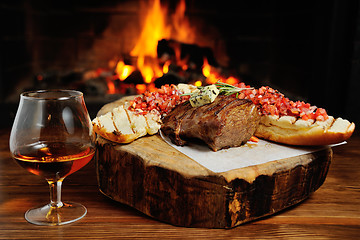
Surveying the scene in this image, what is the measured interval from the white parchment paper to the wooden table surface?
216mm

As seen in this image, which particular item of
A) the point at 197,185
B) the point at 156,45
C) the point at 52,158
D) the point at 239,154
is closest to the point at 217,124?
the point at 239,154

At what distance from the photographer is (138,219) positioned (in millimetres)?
1412

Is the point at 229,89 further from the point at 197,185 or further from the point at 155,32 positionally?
the point at 155,32

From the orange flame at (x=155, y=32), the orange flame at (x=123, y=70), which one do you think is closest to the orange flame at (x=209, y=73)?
the orange flame at (x=155, y=32)

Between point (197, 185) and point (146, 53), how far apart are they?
2334 mm

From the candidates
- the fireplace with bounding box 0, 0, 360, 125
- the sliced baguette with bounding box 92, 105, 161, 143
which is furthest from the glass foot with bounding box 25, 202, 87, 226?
the fireplace with bounding box 0, 0, 360, 125

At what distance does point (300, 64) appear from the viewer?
10.6ft

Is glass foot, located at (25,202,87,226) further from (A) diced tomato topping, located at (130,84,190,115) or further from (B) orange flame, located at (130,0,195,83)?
(B) orange flame, located at (130,0,195,83)

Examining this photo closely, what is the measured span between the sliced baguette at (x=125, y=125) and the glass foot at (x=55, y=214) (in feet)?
0.91

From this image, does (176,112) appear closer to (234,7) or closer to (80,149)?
(80,149)

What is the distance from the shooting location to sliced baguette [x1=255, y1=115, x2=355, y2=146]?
1.46 meters

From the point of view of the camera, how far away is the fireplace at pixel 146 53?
328 cm

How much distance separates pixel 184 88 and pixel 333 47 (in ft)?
4.87

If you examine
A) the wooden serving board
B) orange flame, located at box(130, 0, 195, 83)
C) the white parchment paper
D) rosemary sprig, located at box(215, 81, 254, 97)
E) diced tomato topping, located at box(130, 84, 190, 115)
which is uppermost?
orange flame, located at box(130, 0, 195, 83)
